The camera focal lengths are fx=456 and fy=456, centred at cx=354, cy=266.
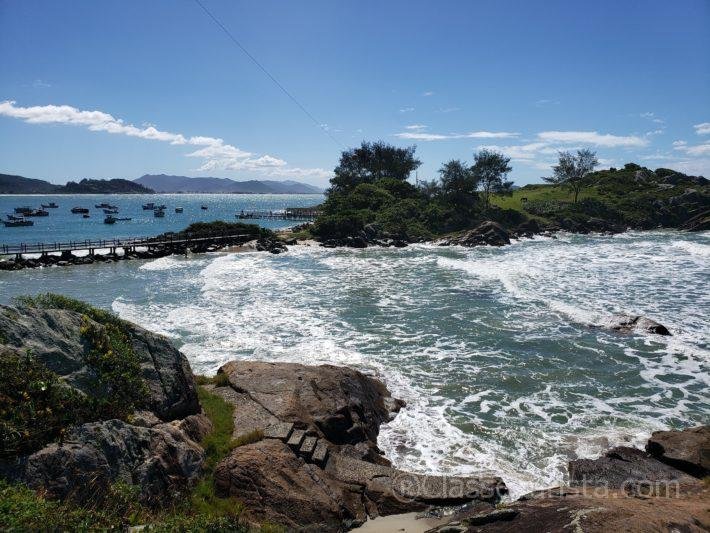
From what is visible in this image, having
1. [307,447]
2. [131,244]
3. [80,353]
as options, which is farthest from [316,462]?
[131,244]

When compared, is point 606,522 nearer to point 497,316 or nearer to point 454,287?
point 497,316

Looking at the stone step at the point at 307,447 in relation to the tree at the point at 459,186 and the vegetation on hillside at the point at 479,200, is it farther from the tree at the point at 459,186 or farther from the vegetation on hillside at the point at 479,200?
the tree at the point at 459,186

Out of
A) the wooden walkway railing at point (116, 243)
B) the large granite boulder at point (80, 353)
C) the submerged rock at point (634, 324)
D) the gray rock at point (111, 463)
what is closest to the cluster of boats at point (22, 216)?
the wooden walkway railing at point (116, 243)

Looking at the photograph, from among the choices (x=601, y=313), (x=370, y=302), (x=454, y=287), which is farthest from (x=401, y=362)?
(x=454, y=287)

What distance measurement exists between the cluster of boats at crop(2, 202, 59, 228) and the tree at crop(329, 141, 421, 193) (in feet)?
261

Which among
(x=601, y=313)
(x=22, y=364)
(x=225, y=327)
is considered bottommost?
(x=225, y=327)

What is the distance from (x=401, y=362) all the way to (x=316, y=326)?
7.29 meters

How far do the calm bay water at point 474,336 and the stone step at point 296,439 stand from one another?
3234 mm

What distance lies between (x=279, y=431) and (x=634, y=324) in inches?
852

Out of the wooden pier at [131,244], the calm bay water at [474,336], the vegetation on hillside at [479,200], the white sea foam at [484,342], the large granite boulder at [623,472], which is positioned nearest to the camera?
the large granite boulder at [623,472]

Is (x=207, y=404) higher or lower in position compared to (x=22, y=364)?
lower

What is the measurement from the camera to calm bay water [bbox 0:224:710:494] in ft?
48.6

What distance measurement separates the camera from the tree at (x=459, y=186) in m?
90.4

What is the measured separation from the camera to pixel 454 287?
123ft
